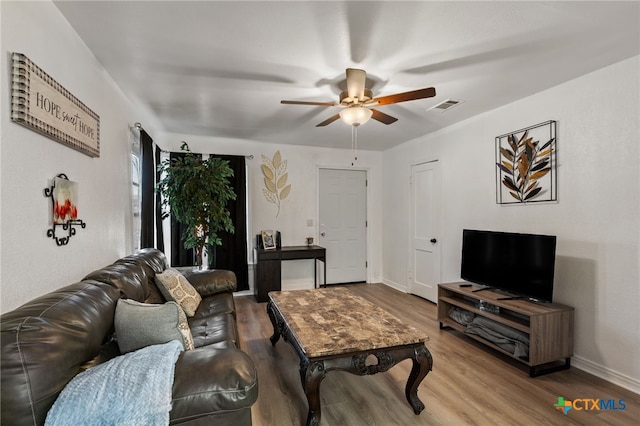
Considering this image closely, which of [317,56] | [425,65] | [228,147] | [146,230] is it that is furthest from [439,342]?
[228,147]

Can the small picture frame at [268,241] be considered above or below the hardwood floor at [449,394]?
above

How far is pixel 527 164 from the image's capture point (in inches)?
117

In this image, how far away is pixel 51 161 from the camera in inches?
62.1

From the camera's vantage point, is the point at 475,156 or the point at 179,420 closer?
the point at 179,420

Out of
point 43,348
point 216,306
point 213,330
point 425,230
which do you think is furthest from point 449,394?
point 425,230

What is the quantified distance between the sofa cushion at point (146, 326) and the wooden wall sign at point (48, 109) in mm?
969

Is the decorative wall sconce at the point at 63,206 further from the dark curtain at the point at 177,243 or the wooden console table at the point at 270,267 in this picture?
the wooden console table at the point at 270,267

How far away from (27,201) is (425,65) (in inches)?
101

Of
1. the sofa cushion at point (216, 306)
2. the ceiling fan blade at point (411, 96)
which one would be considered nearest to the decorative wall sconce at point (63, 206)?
the sofa cushion at point (216, 306)

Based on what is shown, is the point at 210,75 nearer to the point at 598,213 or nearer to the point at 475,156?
the point at 475,156

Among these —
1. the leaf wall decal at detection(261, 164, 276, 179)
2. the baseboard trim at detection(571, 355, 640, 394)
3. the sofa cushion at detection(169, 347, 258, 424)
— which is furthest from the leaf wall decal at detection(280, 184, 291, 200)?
the baseboard trim at detection(571, 355, 640, 394)

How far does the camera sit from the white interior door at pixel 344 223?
5.32m

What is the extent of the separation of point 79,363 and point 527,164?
12.0 feet

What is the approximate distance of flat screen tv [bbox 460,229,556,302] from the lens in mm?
2543
